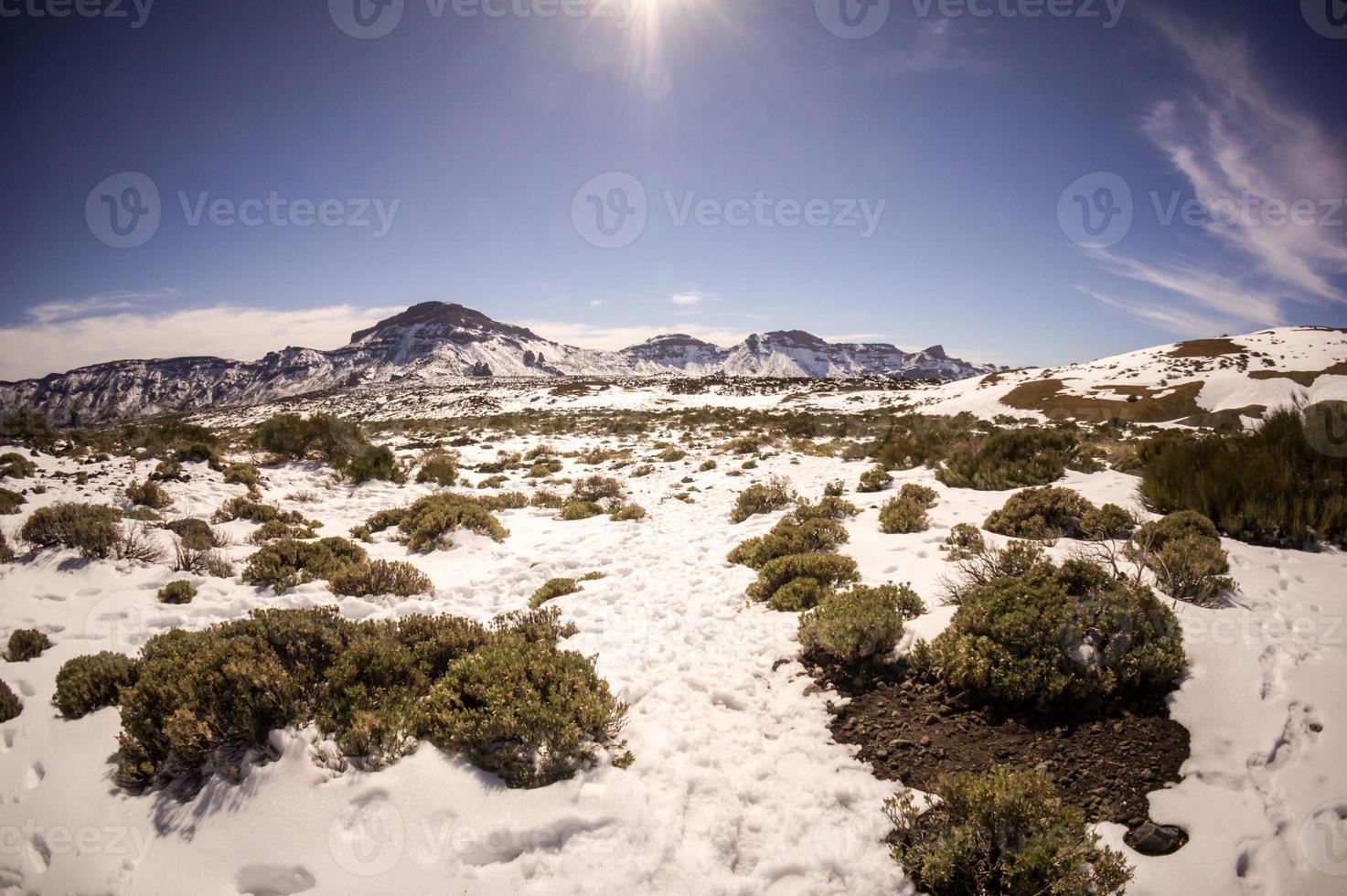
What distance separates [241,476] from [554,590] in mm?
10572

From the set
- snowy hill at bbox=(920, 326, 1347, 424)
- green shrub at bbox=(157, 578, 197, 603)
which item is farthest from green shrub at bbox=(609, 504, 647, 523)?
snowy hill at bbox=(920, 326, 1347, 424)

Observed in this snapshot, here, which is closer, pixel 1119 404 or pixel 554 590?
pixel 554 590

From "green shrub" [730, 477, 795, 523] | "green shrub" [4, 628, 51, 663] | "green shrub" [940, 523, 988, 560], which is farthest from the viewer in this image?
"green shrub" [730, 477, 795, 523]

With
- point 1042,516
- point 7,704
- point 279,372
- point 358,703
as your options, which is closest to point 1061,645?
point 1042,516

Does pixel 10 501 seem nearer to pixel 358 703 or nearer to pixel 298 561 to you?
pixel 298 561

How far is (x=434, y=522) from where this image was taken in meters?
9.63

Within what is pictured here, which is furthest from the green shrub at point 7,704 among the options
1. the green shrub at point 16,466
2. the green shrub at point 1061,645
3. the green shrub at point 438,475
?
the green shrub at point 438,475

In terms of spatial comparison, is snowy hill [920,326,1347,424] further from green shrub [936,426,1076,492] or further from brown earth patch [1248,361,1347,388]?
green shrub [936,426,1076,492]

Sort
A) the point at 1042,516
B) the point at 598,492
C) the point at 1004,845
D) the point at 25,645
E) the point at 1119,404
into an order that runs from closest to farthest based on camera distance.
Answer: the point at 1004,845, the point at 25,645, the point at 1042,516, the point at 598,492, the point at 1119,404

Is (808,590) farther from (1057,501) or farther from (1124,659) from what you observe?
(1057,501)

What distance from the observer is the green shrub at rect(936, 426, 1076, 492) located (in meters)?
10.6

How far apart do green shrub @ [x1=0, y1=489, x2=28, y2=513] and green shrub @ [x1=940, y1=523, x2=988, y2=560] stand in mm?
15145

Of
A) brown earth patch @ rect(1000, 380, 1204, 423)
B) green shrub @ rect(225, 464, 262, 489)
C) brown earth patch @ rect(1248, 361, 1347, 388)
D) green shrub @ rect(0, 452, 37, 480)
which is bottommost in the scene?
green shrub @ rect(225, 464, 262, 489)

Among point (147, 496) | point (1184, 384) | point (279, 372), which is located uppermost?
point (279, 372)
